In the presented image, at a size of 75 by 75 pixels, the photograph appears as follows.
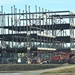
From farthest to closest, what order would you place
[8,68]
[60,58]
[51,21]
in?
[51,21] → [60,58] → [8,68]

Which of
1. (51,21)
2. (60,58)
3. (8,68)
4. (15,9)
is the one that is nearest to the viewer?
(8,68)

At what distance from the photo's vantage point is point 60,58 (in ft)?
285

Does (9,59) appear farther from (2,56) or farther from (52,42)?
(52,42)

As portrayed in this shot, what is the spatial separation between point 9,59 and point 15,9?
1420cm

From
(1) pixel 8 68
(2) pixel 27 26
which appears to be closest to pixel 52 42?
(2) pixel 27 26

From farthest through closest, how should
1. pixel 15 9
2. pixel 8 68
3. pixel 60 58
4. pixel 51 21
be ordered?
1. pixel 51 21
2. pixel 15 9
3. pixel 60 58
4. pixel 8 68

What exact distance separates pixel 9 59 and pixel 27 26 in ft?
34.1

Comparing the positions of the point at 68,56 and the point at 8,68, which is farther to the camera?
the point at 68,56

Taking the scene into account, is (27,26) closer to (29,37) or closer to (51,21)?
(29,37)

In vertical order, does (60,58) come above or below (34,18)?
below

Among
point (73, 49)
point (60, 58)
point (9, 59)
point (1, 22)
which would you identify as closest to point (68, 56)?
point (60, 58)

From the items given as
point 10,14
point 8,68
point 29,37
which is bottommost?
point 8,68

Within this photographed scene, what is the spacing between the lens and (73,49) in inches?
3858

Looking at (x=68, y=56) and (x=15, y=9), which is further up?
(x=15, y=9)
